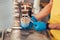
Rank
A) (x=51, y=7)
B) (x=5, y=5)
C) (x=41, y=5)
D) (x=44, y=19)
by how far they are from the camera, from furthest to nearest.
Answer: (x=41, y=5)
(x=44, y=19)
(x=51, y=7)
(x=5, y=5)

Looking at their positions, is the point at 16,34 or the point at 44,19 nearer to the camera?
the point at 16,34

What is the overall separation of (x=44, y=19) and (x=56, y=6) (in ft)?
1.00

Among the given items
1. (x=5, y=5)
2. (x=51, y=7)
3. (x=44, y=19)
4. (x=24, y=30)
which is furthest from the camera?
(x=44, y=19)

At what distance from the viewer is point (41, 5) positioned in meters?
1.74

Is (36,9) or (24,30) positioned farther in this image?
(36,9)

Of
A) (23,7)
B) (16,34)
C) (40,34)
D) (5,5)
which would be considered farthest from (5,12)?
(23,7)

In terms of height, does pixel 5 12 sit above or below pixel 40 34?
above

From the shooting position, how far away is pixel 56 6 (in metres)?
1.33

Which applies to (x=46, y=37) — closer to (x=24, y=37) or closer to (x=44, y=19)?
(x=24, y=37)

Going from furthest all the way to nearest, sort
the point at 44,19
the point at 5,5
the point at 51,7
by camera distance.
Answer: the point at 44,19
the point at 51,7
the point at 5,5

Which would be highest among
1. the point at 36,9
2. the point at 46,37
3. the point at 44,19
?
the point at 36,9

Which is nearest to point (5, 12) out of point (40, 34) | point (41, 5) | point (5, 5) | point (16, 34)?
point (5, 5)

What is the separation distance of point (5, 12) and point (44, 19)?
1.81 feet

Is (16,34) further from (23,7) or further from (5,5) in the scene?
(23,7)
